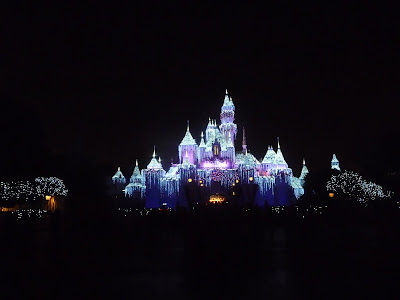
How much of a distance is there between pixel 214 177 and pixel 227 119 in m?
13.2

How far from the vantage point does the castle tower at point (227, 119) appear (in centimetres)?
7194

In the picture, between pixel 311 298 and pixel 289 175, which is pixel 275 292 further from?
pixel 289 175

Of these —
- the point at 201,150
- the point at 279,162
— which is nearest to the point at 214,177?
the point at 201,150

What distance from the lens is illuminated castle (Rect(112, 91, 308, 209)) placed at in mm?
63312

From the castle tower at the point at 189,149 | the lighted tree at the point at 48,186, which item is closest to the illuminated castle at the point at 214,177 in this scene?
the castle tower at the point at 189,149

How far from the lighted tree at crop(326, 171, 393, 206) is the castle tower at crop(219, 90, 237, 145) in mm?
22475

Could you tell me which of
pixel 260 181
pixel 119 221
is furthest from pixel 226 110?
pixel 119 221

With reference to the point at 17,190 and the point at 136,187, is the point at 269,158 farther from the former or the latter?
the point at 17,190

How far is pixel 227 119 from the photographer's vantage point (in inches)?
2891

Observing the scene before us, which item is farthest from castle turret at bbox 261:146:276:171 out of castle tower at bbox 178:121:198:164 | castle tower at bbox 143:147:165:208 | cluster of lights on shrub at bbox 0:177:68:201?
cluster of lights on shrub at bbox 0:177:68:201

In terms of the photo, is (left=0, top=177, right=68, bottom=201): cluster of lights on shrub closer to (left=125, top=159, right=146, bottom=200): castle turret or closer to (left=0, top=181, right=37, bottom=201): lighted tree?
(left=0, top=181, right=37, bottom=201): lighted tree

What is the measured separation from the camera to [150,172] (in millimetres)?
65625

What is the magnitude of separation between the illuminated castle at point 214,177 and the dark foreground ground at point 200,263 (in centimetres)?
4089

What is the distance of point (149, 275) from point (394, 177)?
32.9 m
